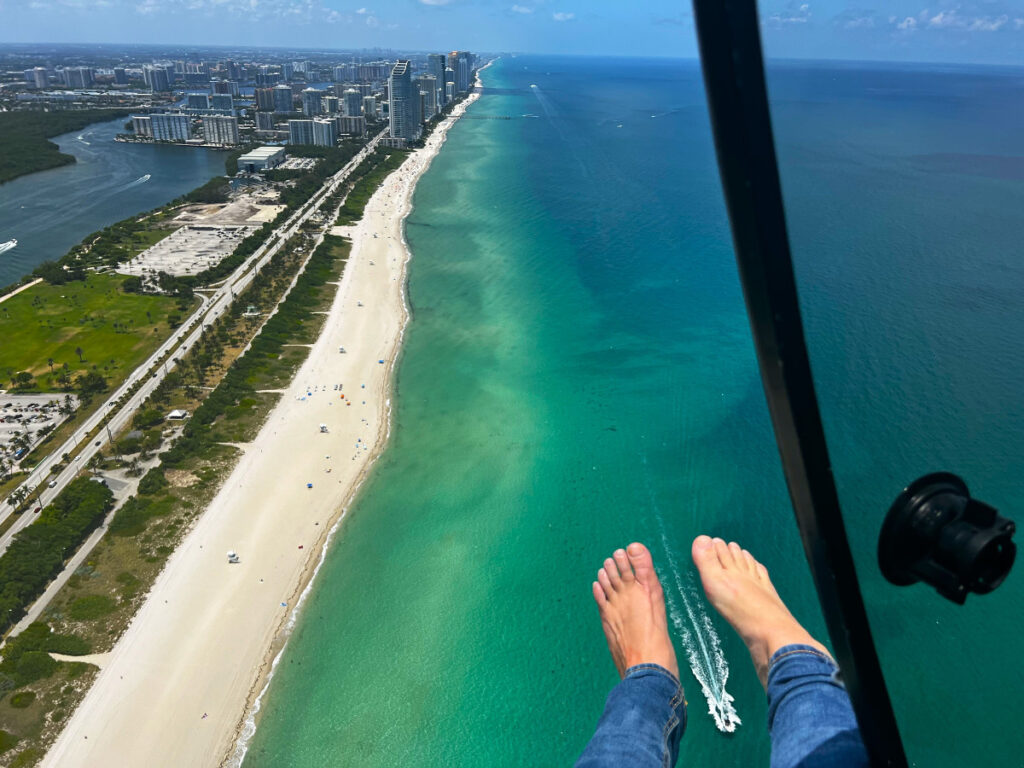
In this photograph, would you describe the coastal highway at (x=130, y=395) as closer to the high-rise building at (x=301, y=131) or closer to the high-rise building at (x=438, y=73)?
the high-rise building at (x=301, y=131)

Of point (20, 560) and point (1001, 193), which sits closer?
point (20, 560)

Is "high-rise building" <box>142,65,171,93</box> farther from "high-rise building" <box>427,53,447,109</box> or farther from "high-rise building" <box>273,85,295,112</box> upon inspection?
"high-rise building" <box>427,53,447,109</box>

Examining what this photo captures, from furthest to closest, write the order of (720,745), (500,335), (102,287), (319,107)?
(319,107) → (102,287) → (500,335) → (720,745)

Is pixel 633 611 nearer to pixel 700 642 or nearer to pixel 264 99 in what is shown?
pixel 700 642

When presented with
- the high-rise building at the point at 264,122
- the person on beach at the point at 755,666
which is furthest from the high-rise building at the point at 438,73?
the person on beach at the point at 755,666

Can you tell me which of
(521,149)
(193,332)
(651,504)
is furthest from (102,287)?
(521,149)

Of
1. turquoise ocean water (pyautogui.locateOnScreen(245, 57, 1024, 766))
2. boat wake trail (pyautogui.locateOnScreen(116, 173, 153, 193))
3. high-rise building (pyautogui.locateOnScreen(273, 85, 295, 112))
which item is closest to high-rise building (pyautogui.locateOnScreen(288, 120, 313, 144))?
boat wake trail (pyautogui.locateOnScreen(116, 173, 153, 193))

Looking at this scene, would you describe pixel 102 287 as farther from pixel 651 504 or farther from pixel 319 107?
pixel 319 107
